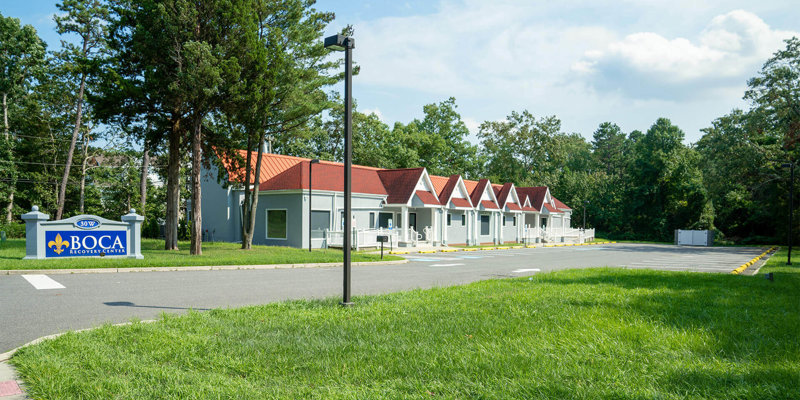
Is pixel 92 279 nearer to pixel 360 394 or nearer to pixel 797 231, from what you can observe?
pixel 360 394

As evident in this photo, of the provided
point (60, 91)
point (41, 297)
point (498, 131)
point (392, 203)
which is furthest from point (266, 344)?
point (498, 131)

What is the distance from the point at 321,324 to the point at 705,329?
5.18 metres

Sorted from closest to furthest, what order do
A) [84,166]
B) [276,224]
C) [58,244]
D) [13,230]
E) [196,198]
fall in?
1. [58,244]
2. [196,198]
3. [276,224]
4. [13,230]
5. [84,166]

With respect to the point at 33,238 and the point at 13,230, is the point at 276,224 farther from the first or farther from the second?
the point at 13,230

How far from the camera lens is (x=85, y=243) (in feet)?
59.9

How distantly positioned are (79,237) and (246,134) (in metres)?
9.93

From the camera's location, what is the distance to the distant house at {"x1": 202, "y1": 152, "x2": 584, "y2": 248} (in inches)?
1180

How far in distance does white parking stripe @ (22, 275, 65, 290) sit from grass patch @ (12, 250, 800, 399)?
5.94 metres

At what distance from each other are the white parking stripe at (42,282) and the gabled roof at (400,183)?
2280cm

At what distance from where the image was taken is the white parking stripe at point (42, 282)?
11859 mm

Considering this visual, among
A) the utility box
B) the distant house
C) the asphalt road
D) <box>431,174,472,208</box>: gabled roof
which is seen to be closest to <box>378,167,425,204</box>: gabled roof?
the distant house

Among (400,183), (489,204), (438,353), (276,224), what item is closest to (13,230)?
(276,224)

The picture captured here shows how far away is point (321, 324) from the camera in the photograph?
7383mm

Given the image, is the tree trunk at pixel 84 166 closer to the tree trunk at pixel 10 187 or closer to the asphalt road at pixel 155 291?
the tree trunk at pixel 10 187
